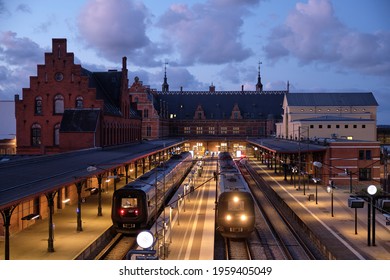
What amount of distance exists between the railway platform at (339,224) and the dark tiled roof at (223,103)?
61293mm

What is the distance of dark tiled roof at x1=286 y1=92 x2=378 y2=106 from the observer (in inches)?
3310

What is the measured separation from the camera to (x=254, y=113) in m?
106

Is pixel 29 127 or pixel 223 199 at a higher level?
pixel 29 127

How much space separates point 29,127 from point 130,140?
19761 millimetres

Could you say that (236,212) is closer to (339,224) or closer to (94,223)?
(339,224)

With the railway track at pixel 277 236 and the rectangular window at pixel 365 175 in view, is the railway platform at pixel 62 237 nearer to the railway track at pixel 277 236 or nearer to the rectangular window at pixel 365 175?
the railway track at pixel 277 236

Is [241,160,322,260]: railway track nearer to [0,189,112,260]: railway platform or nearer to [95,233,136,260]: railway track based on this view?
[95,233,136,260]: railway track

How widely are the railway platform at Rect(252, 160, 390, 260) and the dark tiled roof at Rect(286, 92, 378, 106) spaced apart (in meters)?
40.8

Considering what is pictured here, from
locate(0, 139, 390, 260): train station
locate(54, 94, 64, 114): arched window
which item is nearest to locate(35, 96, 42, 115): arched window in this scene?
locate(54, 94, 64, 114): arched window

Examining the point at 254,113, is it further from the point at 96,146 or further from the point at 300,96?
the point at 96,146

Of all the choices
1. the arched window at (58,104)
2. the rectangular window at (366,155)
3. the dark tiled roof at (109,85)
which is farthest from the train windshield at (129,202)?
the dark tiled roof at (109,85)

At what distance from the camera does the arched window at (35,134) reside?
48.2 m

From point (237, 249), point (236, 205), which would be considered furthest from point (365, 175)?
point (237, 249)
